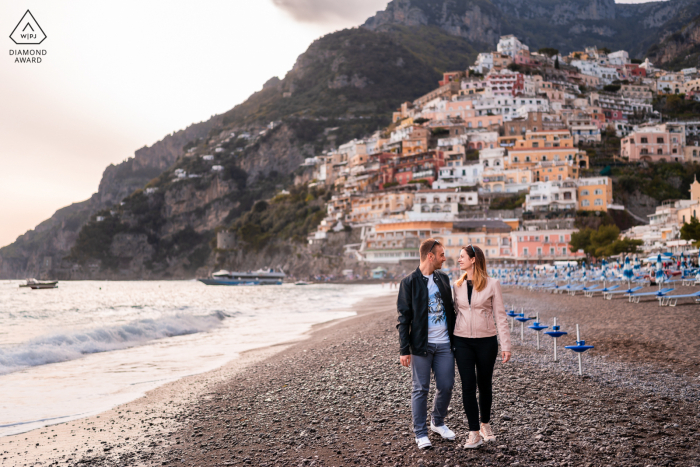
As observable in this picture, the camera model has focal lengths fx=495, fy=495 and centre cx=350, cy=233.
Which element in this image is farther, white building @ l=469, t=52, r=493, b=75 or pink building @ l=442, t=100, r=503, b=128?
white building @ l=469, t=52, r=493, b=75

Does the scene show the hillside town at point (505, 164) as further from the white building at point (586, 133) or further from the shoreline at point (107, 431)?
the shoreline at point (107, 431)

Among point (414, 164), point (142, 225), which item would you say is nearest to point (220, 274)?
point (414, 164)

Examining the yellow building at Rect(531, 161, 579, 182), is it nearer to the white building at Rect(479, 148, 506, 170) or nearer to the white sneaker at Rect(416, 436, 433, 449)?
the white building at Rect(479, 148, 506, 170)

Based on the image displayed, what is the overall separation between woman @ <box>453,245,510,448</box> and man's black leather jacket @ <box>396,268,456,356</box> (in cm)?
12

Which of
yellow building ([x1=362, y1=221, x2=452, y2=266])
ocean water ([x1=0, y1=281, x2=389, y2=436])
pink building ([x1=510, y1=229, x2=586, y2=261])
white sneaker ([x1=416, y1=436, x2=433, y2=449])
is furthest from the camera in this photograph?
yellow building ([x1=362, y1=221, x2=452, y2=266])

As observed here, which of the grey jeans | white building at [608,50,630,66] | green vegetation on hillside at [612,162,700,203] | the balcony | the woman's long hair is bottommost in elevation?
the grey jeans

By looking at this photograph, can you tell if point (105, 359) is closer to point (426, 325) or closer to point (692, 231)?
point (426, 325)

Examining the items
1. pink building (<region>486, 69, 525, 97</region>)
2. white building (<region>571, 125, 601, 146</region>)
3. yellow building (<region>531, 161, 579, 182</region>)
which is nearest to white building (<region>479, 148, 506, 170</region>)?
yellow building (<region>531, 161, 579, 182</region>)

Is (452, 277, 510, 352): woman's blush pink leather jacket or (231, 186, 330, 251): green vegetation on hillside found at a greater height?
(231, 186, 330, 251): green vegetation on hillside

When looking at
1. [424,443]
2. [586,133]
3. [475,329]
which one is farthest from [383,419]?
[586,133]

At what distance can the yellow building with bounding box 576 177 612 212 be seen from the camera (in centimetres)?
7262

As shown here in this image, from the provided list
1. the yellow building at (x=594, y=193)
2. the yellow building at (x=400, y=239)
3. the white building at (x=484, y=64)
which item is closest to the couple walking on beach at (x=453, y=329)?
the yellow building at (x=400, y=239)

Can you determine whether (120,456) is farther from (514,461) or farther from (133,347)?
(133,347)

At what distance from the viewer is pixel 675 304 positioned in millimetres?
17359
